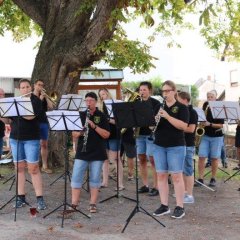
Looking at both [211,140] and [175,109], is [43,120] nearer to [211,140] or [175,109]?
[211,140]

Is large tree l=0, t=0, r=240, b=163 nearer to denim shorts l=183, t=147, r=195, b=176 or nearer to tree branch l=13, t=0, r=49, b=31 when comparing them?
tree branch l=13, t=0, r=49, b=31

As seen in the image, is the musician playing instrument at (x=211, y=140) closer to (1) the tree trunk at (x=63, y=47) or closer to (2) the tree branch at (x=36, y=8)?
(1) the tree trunk at (x=63, y=47)

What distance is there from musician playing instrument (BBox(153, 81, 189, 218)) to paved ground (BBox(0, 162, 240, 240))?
19.7 inches

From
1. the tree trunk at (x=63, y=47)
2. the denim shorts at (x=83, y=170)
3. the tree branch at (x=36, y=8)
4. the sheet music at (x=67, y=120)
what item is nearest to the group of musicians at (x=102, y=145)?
the denim shorts at (x=83, y=170)

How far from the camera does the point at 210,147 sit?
8.55 meters

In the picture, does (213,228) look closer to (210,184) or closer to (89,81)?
(210,184)

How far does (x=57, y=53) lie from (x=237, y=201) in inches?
215

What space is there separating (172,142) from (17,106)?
7.35ft

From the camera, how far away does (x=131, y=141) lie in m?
8.37

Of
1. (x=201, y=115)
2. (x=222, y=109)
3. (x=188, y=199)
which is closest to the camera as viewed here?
(x=188, y=199)

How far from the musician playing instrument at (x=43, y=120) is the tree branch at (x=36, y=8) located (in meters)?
2.79

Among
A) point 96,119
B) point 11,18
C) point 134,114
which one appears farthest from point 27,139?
point 11,18

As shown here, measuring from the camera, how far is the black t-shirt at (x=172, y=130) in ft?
20.2

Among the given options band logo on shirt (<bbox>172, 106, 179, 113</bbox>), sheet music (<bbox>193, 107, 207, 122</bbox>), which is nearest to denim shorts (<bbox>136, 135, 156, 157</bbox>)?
sheet music (<bbox>193, 107, 207, 122</bbox>)
